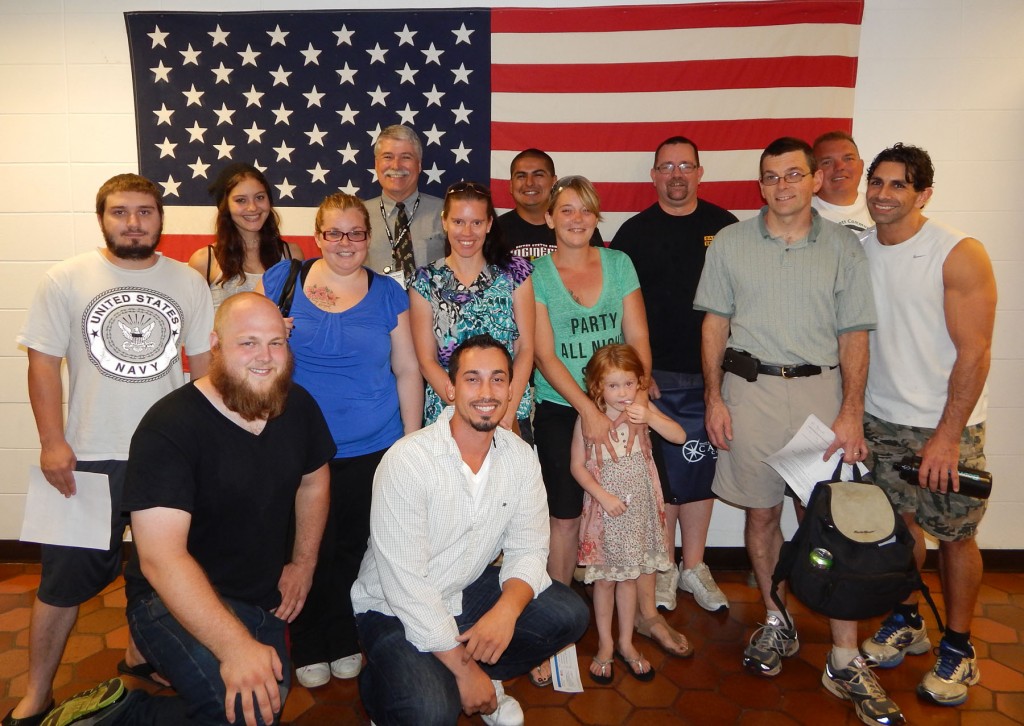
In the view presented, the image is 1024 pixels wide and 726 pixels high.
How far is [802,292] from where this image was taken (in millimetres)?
2811

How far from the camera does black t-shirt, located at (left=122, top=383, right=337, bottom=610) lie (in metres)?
1.91

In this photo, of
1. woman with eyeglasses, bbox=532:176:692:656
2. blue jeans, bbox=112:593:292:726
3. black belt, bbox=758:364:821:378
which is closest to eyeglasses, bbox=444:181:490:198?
woman with eyeglasses, bbox=532:176:692:656

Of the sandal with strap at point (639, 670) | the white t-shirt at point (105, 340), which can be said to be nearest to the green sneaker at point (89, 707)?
the white t-shirt at point (105, 340)

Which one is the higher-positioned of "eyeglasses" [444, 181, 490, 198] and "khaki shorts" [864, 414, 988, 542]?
"eyeglasses" [444, 181, 490, 198]

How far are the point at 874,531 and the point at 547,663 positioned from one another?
1.38 metres

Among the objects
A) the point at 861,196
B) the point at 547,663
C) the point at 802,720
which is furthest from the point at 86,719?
the point at 861,196

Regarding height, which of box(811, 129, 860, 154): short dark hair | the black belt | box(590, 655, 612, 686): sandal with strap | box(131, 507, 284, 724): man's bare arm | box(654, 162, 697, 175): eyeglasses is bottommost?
box(590, 655, 612, 686): sandal with strap

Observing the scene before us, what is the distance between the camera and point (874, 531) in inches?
99.7

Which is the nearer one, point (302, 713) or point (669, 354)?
point (302, 713)

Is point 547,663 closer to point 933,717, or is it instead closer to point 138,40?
point 933,717

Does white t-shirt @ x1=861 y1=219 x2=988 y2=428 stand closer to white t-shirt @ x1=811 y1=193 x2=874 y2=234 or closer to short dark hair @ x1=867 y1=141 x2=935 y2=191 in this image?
short dark hair @ x1=867 y1=141 x2=935 y2=191

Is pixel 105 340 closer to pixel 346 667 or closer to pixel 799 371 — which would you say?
pixel 346 667

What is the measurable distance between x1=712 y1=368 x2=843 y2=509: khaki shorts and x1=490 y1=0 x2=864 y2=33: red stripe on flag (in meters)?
1.99

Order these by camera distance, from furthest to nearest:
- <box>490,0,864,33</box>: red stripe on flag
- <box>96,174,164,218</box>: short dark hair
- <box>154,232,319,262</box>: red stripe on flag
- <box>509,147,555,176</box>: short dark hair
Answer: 1. <box>154,232,319,262</box>: red stripe on flag
2. <box>490,0,864,33</box>: red stripe on flag
3. <box>509,147,555,176</box>: short dark hair
4. <box>96,174,164,218</box>: short dark hair
